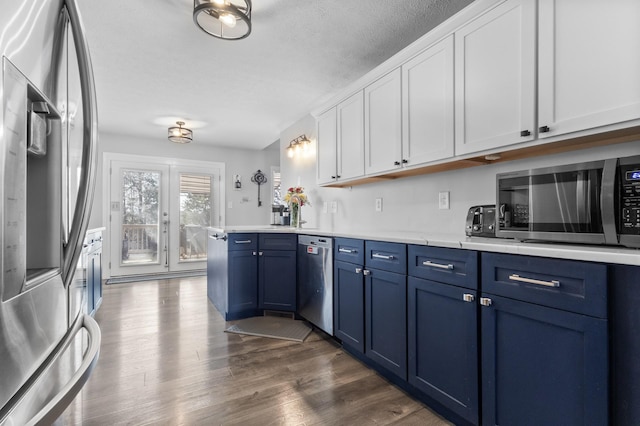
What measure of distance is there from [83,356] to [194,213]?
223 inches

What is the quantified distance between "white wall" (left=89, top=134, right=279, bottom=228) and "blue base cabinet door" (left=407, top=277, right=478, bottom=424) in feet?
16.5

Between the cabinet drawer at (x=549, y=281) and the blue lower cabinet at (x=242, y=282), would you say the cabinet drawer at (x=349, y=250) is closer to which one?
the cabinet drawer at (x=549, y=281)

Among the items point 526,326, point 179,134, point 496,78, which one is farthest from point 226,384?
point 179,134

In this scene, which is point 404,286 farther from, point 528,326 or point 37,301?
point 37,301

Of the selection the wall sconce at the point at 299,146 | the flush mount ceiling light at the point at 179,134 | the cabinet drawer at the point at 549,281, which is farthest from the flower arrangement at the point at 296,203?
the cabinet drawer at the point at 549,281

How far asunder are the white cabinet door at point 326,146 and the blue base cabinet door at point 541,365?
2029 mm

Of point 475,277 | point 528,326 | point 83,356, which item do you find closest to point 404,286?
point 475,277

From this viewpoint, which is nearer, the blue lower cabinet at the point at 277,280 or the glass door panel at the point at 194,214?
the blue lower cabinet at the point at 277,280

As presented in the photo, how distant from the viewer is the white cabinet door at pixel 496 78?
1559 millimetres

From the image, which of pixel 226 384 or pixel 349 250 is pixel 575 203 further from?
pixel 226 384

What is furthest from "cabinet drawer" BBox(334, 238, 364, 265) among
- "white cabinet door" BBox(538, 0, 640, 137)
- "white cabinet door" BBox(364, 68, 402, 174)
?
"white cabinet door" BBox(538, 0, 640, 137)

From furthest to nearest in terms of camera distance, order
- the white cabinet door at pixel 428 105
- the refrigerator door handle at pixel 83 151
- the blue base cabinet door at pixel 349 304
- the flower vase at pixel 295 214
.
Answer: the flower vase at pixel 295 214, the blue base cabinet door at pixel 349 304, the white cabinet door at pixel 428 105, the refrigerator door handle at pixel 83 151

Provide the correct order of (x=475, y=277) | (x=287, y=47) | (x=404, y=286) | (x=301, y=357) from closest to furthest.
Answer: (x=475, y=277), (x=404, y=286), (x=301, y=357), (x=287, y=47)

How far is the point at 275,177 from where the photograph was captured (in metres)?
6.67
